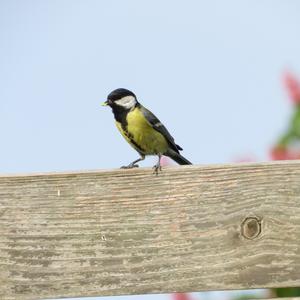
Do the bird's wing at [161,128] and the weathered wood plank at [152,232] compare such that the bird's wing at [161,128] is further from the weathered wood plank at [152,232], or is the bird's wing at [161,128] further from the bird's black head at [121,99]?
the weathered wood plank at [152,232]

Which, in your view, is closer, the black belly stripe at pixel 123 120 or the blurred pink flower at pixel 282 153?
the blurred pink flower at pixel 282 153

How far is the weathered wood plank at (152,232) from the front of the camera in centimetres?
278

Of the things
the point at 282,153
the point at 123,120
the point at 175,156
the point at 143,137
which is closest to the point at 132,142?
the point at 143,137

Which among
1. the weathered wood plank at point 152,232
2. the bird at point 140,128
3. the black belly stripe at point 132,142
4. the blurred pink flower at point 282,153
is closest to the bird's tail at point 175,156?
the bird at point 140,128

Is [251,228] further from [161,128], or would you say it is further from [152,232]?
[161,128]

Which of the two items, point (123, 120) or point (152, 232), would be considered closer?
point (152, 232)

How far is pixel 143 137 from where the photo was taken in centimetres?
610

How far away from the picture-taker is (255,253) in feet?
9.09

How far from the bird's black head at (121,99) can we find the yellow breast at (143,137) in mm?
96

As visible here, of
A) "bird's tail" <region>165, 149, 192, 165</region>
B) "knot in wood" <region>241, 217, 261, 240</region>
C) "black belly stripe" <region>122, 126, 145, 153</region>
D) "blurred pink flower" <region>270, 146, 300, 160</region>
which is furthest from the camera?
"bird's tail" <region>165, 149, 192, 165</region>

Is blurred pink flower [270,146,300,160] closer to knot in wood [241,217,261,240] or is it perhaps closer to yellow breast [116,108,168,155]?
yellow breast [116,108,168,155]

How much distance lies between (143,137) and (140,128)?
8 cm

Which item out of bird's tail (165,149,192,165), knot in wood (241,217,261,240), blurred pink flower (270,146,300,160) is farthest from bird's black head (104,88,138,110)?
knot in wood (241,217,261,240)

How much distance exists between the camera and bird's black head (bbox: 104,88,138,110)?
622 centimetres
